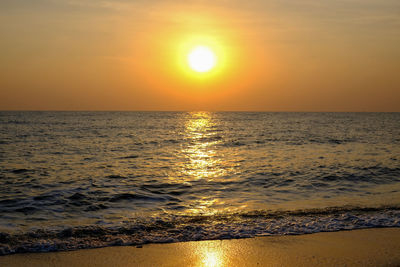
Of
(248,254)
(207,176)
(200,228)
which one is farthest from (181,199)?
(248,254)

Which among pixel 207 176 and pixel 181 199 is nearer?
pixel 181 199

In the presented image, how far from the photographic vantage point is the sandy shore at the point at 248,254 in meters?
6.74

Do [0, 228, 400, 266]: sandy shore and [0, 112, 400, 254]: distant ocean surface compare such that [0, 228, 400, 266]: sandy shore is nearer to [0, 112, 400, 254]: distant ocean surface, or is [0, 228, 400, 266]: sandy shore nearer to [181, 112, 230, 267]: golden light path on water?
[181, 112, 230, 267]: golden light path on water

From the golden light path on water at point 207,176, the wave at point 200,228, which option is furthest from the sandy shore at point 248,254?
the wave at point 200,228

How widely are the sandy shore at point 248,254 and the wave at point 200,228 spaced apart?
14.7 inches

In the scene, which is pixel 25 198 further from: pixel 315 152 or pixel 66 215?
pixel 315 152

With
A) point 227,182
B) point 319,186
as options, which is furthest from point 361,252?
point 227,182

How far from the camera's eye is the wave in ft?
25.8

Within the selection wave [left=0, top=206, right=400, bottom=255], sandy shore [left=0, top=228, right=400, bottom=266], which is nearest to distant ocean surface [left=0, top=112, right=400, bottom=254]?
wave [left=0, top=206, right=400, bottom=255]

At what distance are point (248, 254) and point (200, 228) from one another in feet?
6.51

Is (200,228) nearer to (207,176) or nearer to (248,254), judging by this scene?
(248,254)

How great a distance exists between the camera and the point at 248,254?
7.21 metres

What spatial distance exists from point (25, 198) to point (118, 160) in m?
9.90

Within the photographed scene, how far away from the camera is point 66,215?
10.2 metres
